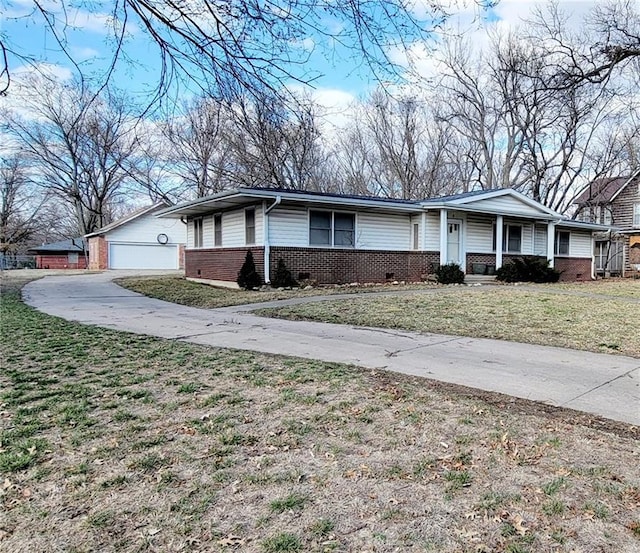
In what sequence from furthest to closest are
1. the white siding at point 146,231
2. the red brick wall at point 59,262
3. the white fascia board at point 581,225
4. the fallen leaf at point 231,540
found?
the red brick wall at point 59,262 → the white siding at point 146,231 → the white fascia board at point 581,225 → the fallen leaf at point 231,540

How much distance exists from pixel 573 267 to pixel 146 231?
28.5 metres

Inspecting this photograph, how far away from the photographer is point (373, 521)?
2.29 m

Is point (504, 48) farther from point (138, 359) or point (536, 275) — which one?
point (138, 359)

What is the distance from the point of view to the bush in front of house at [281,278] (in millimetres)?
15062

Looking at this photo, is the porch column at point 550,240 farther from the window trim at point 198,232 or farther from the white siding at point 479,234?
the window trim at point 198,232

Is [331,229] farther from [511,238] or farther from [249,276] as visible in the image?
[511,238]

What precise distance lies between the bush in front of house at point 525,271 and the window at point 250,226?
31.9 feet

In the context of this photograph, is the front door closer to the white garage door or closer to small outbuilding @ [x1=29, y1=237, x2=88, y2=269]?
the white garage door

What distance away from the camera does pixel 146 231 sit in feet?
120

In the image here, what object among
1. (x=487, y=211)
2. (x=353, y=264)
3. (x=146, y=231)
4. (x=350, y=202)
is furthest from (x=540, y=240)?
(x=146, y=231)

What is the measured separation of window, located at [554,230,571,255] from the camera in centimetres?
2323

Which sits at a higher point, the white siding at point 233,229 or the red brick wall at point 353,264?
the white siding at point 233,229

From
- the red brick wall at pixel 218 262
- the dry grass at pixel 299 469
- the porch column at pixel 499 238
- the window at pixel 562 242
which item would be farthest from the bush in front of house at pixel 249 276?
the window at pixel 562 242

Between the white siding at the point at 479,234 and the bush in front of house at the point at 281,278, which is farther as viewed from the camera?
the white siding at the point at 479,234
